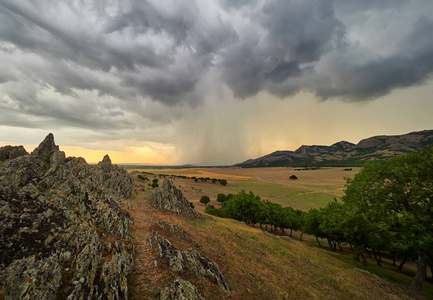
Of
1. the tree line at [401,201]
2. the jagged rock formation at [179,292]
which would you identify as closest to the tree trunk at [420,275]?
the tree line at [401,201]

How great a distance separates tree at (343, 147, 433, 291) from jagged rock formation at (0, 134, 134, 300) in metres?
32.1

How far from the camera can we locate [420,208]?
22.2m

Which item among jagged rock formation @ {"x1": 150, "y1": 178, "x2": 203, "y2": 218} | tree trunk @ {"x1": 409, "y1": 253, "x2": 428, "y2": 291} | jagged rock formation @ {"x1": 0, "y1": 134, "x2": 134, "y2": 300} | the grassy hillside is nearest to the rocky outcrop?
jagged rock formation @ {"x1": 0, "y1": 134, "x2": 134, "y2": 300}

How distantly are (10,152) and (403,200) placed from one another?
62.8 meters

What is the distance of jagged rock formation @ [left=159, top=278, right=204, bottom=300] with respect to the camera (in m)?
11.6

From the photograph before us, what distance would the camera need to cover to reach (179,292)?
11.8 meters

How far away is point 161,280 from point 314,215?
52437 mm

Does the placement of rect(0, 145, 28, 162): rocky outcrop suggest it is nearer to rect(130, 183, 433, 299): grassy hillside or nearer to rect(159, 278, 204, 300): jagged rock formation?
rect(130, 183, 433, 299): grassy hillside

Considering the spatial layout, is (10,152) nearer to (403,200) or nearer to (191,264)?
(191,264)

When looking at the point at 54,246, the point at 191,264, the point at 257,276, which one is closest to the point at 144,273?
the point at 191,264

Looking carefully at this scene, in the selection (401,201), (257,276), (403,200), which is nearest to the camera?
(257,276)

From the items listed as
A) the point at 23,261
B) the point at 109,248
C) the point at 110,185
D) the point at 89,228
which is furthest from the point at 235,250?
the point at 110,185

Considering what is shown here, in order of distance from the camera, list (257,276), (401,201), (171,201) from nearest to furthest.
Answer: (257,276), (401,201), (171,201)

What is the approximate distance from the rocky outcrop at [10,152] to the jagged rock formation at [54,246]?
16759mm
